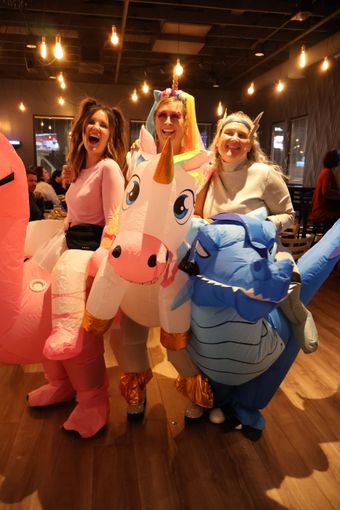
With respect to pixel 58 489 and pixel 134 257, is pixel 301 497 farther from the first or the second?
pixel 134 257

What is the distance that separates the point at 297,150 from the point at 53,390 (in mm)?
7912

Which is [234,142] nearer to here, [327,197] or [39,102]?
[327,197]

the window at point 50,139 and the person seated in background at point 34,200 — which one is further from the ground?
the window at point 50,139

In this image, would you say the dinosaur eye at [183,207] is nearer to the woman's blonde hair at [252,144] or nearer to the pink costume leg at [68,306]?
the pink costume leg at [68,306]

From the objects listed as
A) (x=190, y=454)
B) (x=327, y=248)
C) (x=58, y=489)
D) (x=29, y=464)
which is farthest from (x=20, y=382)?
(x=327, y=248)

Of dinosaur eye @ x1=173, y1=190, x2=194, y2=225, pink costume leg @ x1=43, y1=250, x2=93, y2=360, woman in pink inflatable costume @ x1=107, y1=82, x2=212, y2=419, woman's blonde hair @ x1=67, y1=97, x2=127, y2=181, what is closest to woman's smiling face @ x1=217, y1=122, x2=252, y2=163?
woman in pink inflatable costume @ x1=107, y1=82, x2=212, y2=419

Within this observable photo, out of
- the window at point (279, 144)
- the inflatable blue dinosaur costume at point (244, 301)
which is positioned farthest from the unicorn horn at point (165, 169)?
the window at point (279, 144)

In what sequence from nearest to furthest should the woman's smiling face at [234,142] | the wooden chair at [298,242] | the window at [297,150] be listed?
the woman's smiling face at [234,142], the wooden chair at [298,242], the window at [297,150]

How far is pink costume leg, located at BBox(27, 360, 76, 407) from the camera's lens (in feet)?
A: 6.40

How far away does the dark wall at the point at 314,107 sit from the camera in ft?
22.6

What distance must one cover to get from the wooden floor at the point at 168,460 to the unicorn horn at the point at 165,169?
108 centimetres

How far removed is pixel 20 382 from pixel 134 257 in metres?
1.39

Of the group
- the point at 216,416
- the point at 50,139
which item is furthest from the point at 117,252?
the point at 50,139

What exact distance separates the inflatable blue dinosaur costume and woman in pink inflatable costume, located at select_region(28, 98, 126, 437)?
404mm
